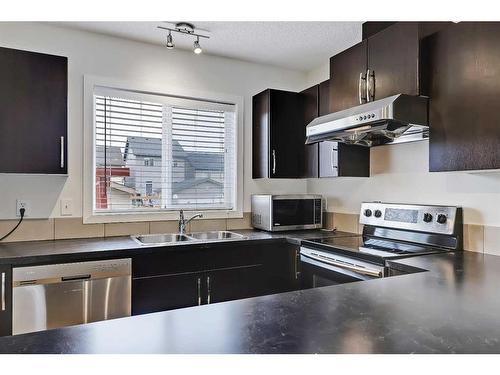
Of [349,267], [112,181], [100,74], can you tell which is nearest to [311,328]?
[349,267]

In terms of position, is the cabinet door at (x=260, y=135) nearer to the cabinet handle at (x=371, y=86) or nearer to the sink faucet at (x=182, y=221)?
the sink faucet at (x=182, y=221)

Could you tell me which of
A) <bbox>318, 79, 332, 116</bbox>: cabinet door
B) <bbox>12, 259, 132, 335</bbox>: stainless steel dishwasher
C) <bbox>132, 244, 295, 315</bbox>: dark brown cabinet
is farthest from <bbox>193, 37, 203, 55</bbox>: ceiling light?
<bbox>12, 259, 132, 335</bbox>: stainless steel dishwasher

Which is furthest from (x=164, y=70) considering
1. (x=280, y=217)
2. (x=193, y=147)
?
(x=280, y=217)

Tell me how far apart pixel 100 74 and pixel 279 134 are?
4.80ft

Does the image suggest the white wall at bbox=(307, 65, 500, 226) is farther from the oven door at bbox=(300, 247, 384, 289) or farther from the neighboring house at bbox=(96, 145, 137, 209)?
the neighboring house at bbox=(96, 145, 137, 209)

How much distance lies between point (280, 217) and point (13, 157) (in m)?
1.87

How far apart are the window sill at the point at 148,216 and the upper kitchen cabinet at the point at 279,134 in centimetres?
44

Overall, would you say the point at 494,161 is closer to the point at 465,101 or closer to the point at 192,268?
the point at 465,101

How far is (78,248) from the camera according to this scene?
219cm

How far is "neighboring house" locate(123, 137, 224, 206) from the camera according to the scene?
290cm

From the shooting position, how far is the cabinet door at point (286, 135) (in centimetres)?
308

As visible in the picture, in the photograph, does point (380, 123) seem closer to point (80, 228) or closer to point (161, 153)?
point (161, 153)

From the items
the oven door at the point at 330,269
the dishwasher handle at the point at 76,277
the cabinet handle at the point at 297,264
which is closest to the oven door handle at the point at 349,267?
the oven door at the point at 330,269

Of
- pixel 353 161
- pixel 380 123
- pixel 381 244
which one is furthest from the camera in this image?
pixel 353 161
